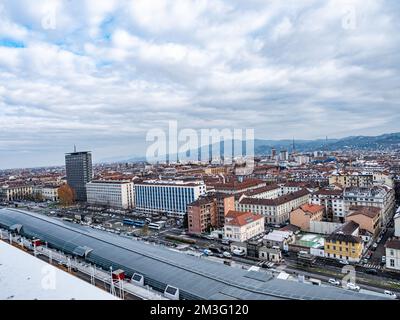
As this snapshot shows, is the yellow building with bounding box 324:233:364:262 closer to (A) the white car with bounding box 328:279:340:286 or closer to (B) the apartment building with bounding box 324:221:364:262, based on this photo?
(B) the apartment building with bounding box 324:221:364:262

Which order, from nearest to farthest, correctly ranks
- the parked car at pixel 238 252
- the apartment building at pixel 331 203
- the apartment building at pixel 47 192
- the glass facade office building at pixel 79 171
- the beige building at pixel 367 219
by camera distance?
the parked car at pixel 238 252 → the beige building at pixel 367 219 → the apartment building at pixel 331 203 → the glass facade office building at pixel 79 171 → the apartment building at pixel 47 192

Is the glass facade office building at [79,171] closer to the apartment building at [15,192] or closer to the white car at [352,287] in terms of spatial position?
the apartment building at [15,192]

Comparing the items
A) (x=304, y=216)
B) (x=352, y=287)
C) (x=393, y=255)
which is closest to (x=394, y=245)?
(x=393, y=255)

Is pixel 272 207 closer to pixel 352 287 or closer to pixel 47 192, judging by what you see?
pixel 352 287

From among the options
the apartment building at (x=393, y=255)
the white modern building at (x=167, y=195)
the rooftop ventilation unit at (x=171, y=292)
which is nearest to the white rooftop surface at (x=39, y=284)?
the rooftop ventilation unit at (x=171, y=292)

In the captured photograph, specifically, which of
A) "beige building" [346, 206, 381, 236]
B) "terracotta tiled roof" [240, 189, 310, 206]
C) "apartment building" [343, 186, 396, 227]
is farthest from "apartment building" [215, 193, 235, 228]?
"apartment building" [343, 186, 396, 227]
